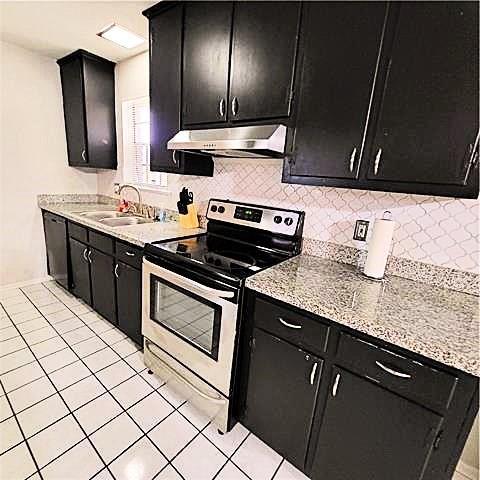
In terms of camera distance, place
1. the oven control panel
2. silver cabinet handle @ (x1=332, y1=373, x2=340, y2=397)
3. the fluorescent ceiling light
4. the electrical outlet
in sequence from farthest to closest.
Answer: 1. the fluorescent ceiling light
2. the oven control panel
3. the electrical outlet
4. silver cabinet handle @ (x1=332, y1=373, x2=340, y2=397)

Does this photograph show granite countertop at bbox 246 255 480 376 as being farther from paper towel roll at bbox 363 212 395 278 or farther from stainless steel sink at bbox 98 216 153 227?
stainless steel sink at bbox 98 216 153 227

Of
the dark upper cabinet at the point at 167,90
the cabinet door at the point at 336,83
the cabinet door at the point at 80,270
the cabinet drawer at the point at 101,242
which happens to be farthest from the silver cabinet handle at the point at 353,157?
the cabinet door at the point at 80,270

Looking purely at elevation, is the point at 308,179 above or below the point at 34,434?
above

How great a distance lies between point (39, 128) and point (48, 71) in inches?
24.0

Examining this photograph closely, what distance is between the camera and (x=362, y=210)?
4.97 ft

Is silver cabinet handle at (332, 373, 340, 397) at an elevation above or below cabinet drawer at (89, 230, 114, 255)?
below

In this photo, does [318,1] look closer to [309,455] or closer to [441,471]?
[441,471]

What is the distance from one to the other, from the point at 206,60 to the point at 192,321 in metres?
1.59

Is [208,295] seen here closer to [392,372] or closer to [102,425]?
[392,372]

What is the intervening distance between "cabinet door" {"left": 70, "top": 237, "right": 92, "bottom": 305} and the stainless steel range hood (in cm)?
149

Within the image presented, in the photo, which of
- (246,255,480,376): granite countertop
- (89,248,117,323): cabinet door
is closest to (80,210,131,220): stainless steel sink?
(89,248,117,323): cabinet door

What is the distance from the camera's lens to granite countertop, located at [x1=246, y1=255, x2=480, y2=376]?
86cm

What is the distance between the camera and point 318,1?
119 cm

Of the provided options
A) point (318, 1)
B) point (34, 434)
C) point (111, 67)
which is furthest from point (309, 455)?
point (111, 67)
